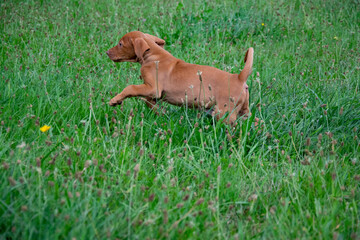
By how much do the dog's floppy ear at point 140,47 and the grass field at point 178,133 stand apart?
47 centimetres

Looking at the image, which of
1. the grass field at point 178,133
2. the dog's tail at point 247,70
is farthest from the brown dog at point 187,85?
the grass field at point 178,133

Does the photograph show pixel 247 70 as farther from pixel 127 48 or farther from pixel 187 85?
pixel 127 48

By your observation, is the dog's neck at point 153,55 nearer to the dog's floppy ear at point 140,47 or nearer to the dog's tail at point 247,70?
the dog's floppy ear at point 140,47

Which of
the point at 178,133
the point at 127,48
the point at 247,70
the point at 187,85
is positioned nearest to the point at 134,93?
the point at 187,85

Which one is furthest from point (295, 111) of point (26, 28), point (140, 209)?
point (26, 28)

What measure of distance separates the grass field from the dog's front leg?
0.52ft

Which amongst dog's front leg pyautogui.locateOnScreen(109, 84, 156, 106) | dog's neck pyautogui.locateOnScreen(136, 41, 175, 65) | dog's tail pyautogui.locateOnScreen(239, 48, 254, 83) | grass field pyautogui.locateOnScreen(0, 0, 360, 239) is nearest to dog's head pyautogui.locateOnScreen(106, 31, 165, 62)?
dog's neck pyautogui.locateOnScreen(136, 41, 175, 65)

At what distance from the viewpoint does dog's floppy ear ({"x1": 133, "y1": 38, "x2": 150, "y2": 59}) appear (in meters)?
3.98

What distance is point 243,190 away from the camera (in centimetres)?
268

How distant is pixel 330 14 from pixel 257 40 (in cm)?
204

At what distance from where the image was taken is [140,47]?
13.2 feet

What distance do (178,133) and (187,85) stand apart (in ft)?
2.06

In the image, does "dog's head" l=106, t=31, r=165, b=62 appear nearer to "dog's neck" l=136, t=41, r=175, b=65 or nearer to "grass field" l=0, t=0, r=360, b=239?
"dog's neck" l=136, t=41, r=175, b=65

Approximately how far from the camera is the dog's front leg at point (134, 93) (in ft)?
11.8
